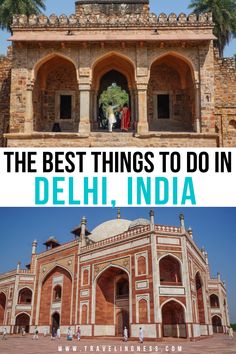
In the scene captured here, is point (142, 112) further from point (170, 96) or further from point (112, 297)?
point (112, 297)

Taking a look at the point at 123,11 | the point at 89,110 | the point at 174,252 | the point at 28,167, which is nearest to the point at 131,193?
the point at 28,167

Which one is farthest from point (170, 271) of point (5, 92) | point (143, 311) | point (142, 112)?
point (5, 92)

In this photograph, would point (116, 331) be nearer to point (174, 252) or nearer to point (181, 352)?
point (174, 252)

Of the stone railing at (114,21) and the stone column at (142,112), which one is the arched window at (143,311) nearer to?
the stone column at (142,112)

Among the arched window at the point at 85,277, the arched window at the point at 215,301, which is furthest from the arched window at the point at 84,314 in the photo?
the arched window at the point at 215,301

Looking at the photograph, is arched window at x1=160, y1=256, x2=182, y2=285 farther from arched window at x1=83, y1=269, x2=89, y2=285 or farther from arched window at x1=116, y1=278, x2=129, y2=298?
arched window at x1=83, y1=269, x2=89, y2=285

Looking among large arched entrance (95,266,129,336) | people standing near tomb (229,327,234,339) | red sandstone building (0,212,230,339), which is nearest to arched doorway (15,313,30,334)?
red sandstone building (0,212,230,339)
